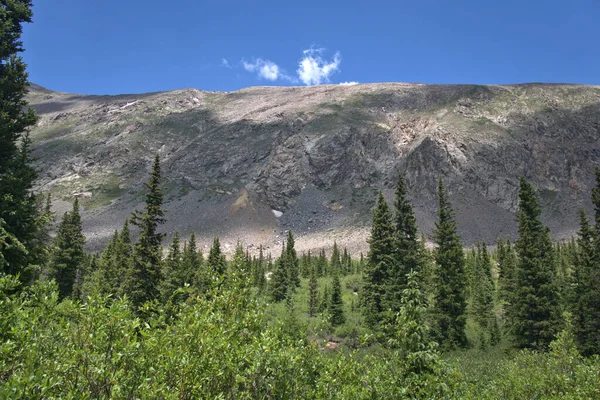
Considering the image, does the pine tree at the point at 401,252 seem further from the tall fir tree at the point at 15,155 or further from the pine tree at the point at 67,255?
the pine tree at the point at 67,255

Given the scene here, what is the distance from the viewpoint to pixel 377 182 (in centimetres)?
17588

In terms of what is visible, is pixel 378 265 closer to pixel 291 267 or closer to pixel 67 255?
pixel 291 267

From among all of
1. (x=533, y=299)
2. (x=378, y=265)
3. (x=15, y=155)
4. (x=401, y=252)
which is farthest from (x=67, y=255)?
(x=533, y=299)

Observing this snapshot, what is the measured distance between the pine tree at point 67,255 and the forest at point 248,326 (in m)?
0.23

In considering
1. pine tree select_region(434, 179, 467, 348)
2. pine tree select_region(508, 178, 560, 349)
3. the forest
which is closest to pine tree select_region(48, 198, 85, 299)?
the forest

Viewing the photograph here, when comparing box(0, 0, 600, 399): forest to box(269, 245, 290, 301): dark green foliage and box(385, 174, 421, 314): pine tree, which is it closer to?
box(385, 174, 421, 314): pine tree

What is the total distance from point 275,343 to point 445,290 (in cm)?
3070

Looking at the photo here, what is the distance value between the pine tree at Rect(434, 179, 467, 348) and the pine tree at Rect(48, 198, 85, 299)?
38.8 meters

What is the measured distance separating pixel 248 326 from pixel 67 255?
42835mm

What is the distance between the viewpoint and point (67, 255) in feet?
136

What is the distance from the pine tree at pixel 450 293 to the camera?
32.9 metres

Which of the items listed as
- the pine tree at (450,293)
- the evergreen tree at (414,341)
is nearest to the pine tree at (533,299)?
the pine tree at (450,293)

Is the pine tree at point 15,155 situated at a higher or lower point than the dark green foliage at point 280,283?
higher

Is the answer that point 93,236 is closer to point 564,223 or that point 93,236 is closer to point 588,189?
point 564,223
